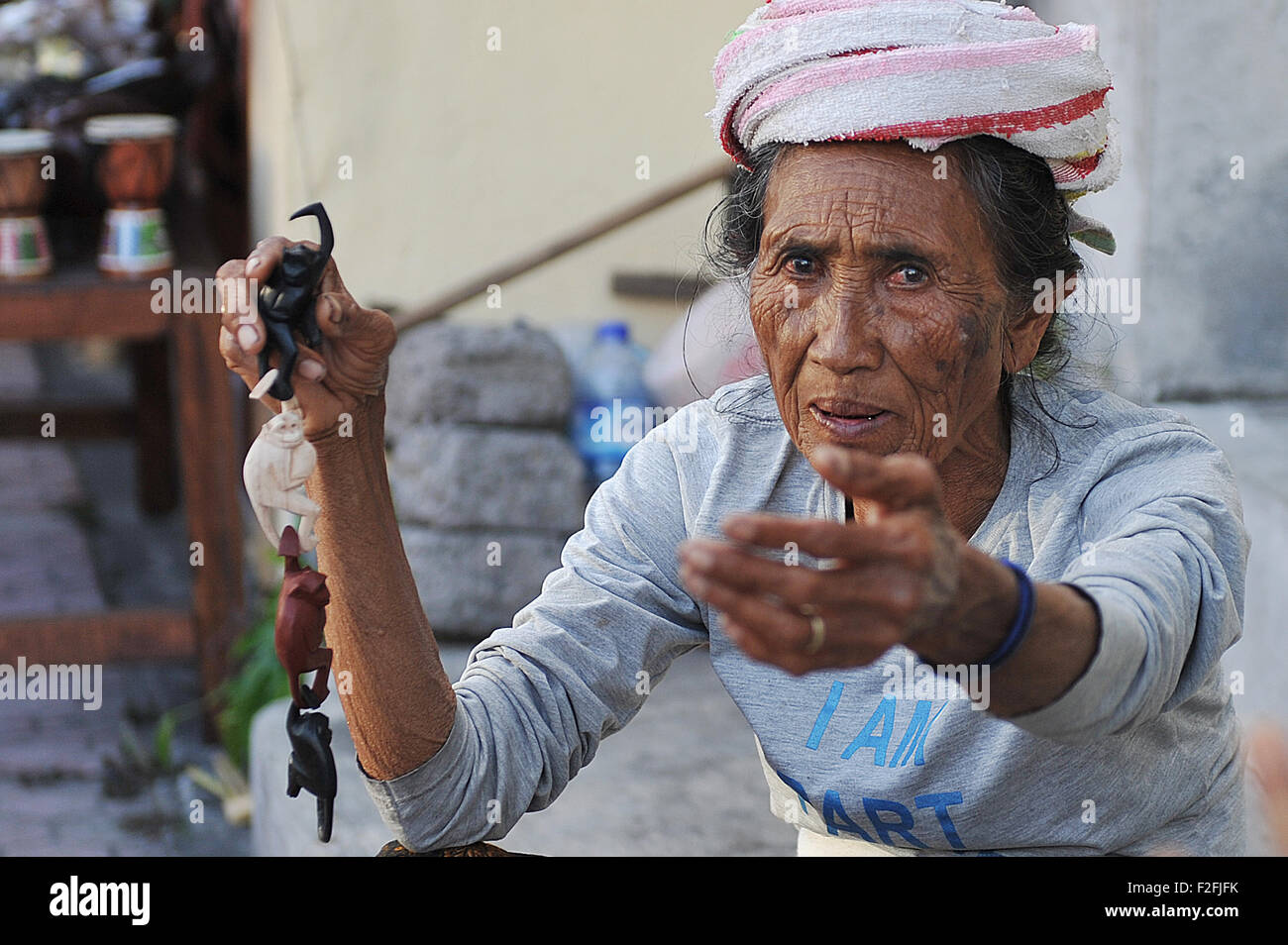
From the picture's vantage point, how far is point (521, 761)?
194 centimetres

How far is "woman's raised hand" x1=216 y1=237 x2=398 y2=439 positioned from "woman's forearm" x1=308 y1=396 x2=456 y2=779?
3 centimetres

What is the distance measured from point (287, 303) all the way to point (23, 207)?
Result: 3.48m

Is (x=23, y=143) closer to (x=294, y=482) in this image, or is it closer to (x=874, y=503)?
(x=294, y=482)

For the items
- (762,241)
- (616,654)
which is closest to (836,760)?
(616,654)

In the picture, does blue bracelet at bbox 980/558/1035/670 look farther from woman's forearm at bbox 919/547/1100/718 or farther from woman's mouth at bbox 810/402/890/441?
woman's mouth at bbox 810/402/890/441

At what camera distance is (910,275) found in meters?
1.83

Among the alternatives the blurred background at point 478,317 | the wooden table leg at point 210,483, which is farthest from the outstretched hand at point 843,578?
the wooden table leg at point 210,483

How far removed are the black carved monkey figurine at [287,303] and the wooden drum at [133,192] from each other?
3.27 m

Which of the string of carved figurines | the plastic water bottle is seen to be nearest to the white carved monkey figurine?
the string of carved figurines

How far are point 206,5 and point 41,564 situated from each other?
115 inches

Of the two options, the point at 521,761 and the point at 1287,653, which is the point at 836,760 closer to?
the point at 521,761

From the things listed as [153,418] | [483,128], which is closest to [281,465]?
[483,128]

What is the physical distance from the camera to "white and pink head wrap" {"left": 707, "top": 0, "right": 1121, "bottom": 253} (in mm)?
1754

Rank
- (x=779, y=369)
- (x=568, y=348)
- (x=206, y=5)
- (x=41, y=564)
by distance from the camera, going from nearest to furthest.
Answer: (x=779, y=369) < (x=568, y=348) < (x=41, y=564) < (x=206, y=5)
